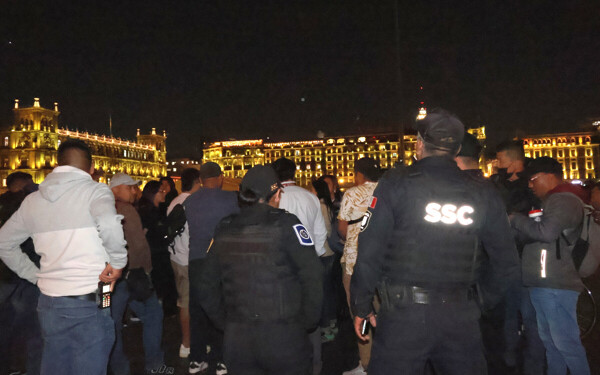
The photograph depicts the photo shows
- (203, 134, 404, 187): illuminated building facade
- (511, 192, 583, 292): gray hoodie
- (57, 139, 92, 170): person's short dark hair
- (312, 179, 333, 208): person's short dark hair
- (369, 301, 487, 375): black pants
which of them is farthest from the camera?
(203, 134, 404, 187): illuminated building facade

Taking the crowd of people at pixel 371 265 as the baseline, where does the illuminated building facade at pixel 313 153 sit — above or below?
above

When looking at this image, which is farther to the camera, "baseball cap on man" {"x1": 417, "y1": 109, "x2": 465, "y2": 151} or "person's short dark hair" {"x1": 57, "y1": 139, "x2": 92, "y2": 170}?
"person's short dark hair" {"x1": 57, "y1": 139, "x2": 92, "y2": 170}

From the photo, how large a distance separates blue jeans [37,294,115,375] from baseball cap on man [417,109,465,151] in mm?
2589

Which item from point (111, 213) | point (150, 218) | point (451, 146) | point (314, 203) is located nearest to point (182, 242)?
point (150, 218)

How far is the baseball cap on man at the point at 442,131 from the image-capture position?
112 inches

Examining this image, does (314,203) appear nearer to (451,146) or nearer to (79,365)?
(451,146)

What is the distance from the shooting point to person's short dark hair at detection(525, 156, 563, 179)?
13.2 feet

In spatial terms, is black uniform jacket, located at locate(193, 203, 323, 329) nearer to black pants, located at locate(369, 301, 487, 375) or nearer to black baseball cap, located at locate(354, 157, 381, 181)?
black pants, located at locate(369, 301, 487, 375)

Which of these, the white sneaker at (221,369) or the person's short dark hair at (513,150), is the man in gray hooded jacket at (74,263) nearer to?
the white sneaker at (221,369)

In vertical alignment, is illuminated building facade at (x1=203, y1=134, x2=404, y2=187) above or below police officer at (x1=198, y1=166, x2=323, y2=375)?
above

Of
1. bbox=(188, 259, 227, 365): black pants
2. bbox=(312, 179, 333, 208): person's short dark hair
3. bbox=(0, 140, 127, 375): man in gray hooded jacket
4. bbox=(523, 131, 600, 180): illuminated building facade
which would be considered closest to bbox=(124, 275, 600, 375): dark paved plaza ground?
bbox=(188, 259, 227, 365): black pants

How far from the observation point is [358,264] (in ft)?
8.96

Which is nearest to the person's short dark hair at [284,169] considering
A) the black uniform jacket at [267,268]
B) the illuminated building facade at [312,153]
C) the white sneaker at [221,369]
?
the white sneaker at [221,369]

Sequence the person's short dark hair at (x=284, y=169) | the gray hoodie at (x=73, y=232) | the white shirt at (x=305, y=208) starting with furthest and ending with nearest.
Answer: the person's short dark hair at (x=284, y=169)
the white shirt at (x=305, y=208)
the gray hoodie at (x=73, y=232)
